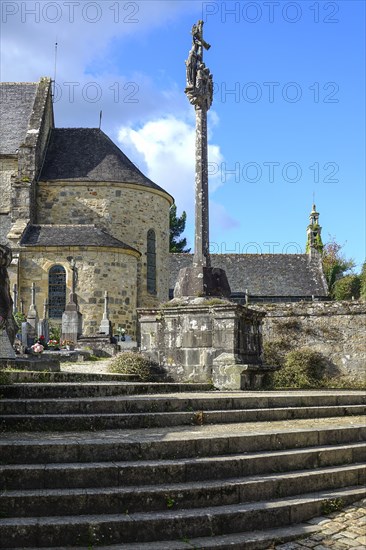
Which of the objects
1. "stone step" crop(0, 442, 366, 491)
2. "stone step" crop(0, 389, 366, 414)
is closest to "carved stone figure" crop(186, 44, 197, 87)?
"stone step" crop(0, 389, 366, 414)

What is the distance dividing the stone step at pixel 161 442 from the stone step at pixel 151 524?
675 millimetres

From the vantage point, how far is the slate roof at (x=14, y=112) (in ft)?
104

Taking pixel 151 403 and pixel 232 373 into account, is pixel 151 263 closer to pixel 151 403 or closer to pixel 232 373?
pixel 232 373

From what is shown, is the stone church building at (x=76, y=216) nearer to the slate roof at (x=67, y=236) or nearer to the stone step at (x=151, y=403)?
the slate roof at (x=67, y=236)

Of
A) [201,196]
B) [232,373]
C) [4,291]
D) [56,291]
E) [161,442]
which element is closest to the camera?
[161,442]

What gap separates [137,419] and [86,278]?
20950mm

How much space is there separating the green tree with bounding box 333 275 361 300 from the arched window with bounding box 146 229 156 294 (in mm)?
16231

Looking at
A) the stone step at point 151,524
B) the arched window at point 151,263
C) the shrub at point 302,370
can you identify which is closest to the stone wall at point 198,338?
the stone step at point 151,524

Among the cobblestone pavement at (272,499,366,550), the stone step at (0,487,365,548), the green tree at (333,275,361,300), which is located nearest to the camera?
the stone step at (0,487,365,548)

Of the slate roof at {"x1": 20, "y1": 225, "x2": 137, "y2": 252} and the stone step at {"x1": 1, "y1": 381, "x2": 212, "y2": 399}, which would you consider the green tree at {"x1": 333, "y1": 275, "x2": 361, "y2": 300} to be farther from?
the stone step at {"x1": 1, "y1": 381, "x2": 212, "y2": 399}

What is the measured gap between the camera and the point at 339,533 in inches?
219

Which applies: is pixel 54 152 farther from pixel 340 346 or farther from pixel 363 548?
pixel 363 548

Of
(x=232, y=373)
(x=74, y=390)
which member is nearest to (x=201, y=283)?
(x=232, y=373)

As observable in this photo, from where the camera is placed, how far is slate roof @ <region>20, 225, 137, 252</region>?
90.0 ft
